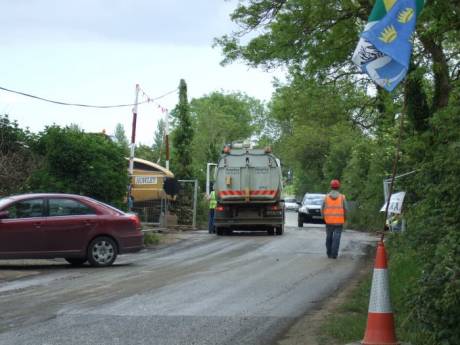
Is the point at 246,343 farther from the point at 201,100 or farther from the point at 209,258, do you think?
the point at 201,100

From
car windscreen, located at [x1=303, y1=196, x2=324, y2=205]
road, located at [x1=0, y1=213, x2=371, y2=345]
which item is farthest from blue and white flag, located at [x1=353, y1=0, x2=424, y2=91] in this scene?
car windscreen, located at [x1=303, y1=196, x2=324, y2=205]

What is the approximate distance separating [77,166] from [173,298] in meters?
10.6

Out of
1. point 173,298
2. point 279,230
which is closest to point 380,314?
point 173,298

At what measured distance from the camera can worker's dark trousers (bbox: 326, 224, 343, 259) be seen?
17.3m

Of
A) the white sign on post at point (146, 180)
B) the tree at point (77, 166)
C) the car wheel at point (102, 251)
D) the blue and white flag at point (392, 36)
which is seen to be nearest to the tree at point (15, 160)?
the tree at point (77, 166)

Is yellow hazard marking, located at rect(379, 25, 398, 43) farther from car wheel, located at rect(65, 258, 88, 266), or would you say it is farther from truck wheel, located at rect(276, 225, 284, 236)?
truck wheel, located at rect(276, 225, 284, 236)

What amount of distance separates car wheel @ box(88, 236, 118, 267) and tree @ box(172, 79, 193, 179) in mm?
22130

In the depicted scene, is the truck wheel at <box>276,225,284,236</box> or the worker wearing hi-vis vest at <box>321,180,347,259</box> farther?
the truck wheel at <box>276,225,284,236</box>

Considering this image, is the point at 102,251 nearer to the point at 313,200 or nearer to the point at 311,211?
the point at 311,211

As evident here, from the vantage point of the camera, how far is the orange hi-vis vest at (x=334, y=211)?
1744 centimetres

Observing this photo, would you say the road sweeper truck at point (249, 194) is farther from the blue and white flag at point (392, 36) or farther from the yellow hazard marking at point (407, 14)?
the yellow hazard marking at point (407, 14)

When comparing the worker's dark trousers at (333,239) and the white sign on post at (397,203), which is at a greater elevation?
the white sign on post at (397,203)

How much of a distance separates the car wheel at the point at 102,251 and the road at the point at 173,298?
0.29 m

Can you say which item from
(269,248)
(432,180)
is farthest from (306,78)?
(432,180)
